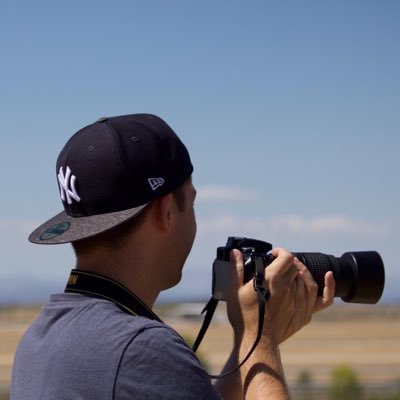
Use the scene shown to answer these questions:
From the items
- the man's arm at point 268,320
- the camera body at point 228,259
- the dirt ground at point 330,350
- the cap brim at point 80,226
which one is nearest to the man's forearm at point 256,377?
the man's arm at point 268,320

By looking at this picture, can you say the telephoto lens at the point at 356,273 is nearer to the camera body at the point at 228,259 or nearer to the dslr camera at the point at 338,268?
the dslr camera at the point at 338,268

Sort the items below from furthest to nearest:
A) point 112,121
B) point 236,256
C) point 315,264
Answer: point 315,264, point 236,256, point 112,121

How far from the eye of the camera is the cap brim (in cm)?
232

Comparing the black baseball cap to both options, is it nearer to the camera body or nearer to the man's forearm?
the camera body

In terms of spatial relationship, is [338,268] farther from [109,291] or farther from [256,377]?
[109,291]

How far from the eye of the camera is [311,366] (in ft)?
136

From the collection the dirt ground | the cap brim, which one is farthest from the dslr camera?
the dirt ground

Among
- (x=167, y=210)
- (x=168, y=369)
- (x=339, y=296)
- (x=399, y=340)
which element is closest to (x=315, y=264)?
(x=339, y=296)

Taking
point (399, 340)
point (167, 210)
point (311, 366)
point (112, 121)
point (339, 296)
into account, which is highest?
point (112, 121)

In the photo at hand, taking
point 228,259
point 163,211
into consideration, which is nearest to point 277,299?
point 228,259

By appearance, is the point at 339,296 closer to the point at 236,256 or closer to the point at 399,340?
the point at 236,256

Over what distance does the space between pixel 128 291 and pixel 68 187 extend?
322 mm

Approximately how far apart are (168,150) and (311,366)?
40.0m

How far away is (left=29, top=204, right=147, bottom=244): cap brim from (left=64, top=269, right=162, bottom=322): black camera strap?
0.33 feet
